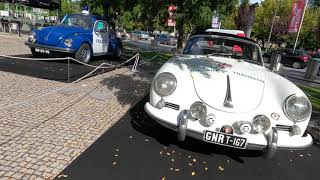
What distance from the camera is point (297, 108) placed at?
3895 mm

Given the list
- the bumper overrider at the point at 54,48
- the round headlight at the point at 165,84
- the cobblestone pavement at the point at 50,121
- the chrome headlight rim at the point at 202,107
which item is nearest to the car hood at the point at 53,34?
the bumper overrider at the point at 54,48

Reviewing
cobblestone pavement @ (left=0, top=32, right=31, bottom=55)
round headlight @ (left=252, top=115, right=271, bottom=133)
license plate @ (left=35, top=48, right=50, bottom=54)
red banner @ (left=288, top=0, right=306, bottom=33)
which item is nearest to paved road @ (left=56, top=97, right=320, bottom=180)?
round headlight @ (left=252, top=115, right=271, bottom=133)

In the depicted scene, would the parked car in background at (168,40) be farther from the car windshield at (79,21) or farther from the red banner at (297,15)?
the car windshield at (79,21)

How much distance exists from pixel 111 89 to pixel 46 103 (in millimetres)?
2066

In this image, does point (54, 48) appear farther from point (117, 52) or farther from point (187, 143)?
point (187, 143)

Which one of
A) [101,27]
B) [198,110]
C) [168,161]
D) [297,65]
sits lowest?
[297,65]

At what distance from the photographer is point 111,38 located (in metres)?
12.2

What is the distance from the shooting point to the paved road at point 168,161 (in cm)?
359

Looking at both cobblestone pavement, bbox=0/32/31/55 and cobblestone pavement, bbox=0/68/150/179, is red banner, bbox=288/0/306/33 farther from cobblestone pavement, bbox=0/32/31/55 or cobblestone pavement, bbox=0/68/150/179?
cobblestone pavement, bbox=0/68/150/179

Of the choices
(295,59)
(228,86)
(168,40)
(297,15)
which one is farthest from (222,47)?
(168,40)

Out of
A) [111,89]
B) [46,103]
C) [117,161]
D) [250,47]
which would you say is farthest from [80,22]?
[117,161]

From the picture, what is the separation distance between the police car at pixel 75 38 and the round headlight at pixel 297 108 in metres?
7.38

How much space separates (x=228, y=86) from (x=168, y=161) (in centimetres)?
130

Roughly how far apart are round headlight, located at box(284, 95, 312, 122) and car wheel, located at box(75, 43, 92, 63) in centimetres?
753
